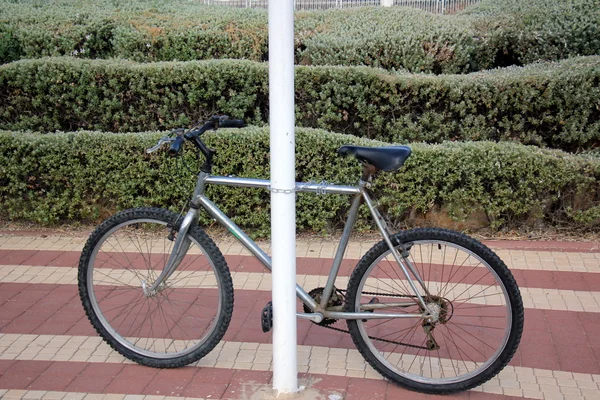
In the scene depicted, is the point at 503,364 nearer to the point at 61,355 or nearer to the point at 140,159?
the point at 61,355

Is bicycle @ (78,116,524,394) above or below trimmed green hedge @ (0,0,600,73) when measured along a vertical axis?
below

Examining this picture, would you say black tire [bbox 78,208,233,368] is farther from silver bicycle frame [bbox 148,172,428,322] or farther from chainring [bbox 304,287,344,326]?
chainring [bbox 304,287,344,326]

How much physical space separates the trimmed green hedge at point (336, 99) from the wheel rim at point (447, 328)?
2072mm

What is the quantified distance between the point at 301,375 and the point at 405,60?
4.43 metres

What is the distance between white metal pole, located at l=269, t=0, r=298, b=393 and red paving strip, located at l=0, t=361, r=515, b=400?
0.29 m

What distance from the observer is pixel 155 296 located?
4043 millimetres

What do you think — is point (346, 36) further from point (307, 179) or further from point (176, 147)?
point (176, 147)

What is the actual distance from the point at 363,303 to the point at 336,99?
2.98m

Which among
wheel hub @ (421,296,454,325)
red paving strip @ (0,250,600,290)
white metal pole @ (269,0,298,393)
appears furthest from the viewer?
red paving strip @ (0,250,600,290)

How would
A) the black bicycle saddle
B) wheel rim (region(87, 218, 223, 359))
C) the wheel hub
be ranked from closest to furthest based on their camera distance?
the black bicycle saddle < the wheel hub < wheel rim (region(87, 218, 223, 359))

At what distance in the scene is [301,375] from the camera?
3.95 m

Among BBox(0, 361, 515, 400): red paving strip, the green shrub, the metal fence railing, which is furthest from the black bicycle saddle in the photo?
the metal fence railing

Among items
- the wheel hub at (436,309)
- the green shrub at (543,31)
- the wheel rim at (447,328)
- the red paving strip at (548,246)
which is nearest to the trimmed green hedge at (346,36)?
the green shrub at (543,31)

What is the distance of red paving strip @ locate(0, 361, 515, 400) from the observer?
12.4 ft
